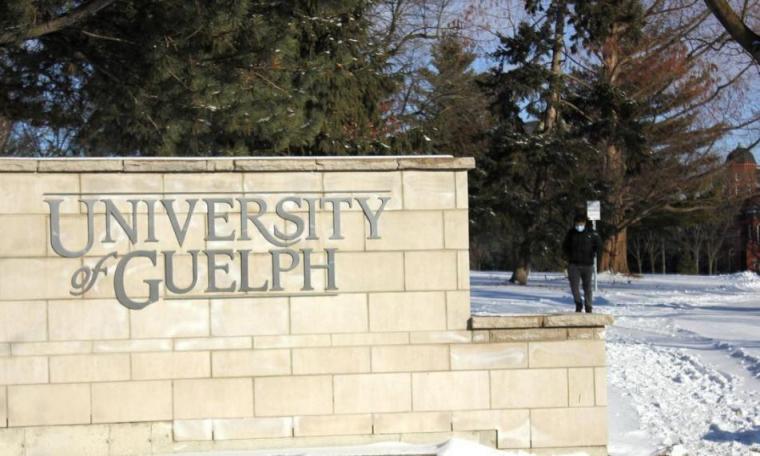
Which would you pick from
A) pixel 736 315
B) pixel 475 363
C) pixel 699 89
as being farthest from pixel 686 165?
pixel 475 363

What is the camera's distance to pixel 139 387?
8719 mm

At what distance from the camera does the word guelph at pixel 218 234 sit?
8.70m

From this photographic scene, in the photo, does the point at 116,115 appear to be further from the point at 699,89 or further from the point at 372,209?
the point at 699,89

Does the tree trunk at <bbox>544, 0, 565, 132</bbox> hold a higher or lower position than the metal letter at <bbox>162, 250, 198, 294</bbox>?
higher

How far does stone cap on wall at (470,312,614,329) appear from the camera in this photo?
8.99 metres

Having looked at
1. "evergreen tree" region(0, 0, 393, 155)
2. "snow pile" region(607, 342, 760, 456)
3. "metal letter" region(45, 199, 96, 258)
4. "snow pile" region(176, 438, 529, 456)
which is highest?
"evergreen tree" region(0, 0, 393, 155)

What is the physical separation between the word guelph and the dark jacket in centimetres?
783

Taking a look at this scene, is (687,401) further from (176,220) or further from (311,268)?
(176,220)

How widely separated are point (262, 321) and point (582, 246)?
8.56 metres

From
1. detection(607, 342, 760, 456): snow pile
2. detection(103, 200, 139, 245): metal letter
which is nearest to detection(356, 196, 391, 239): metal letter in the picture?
detection(103, 200, 139, 245): metal letter

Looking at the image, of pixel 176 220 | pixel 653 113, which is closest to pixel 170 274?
pixel 176 220

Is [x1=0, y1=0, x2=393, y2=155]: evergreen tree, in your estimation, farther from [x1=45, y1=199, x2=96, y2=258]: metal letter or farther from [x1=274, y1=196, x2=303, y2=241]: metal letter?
[x1=274, y1=196, x2=303, y2=241]: metal letter

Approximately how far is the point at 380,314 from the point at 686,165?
31936 millimetres

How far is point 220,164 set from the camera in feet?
28.7
